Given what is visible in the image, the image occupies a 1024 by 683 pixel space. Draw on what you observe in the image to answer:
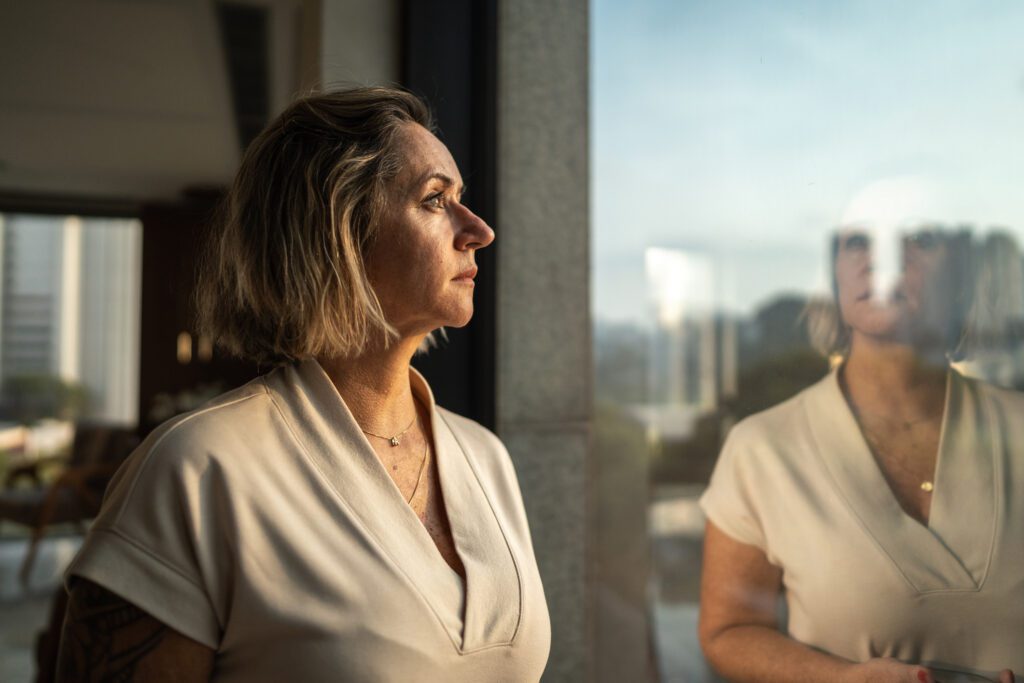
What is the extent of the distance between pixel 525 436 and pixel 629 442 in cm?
28

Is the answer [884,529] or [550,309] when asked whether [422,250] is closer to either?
[884,529]

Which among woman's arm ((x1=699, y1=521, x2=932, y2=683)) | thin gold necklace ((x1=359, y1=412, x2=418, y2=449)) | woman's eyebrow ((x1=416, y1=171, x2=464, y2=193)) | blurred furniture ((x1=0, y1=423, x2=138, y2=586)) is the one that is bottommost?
blurred furniture ((x1=0, y1=423, x2=138, y2=586))

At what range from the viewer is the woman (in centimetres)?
89

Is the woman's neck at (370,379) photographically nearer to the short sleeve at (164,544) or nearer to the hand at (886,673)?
the short sleeve at (164,544)

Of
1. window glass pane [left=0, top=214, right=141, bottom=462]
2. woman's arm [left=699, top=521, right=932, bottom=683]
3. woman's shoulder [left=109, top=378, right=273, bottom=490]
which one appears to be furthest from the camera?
window glass pane [left=0, top=214, right=141, bottom=462]

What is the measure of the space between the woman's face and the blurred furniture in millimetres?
4238

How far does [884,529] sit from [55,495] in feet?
17.0

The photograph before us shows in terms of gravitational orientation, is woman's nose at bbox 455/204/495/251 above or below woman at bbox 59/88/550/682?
above

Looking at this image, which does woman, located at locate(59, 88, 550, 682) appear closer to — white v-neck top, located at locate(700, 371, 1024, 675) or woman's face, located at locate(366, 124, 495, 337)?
woman's face, located at locate(366, 124, 495, 337)

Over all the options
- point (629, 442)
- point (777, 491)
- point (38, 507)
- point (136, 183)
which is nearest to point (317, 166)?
point (777, 491)

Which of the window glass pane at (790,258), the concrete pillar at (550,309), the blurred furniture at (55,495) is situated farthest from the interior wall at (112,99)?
the window glass pane at (790,258)

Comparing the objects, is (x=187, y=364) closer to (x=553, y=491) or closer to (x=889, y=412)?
(x=553, y=491)

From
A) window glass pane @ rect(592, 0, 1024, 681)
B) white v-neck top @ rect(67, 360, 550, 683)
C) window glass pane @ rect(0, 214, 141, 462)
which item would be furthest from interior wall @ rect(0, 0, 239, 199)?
white v-neck top @ rect(67, 360, 550, 683)

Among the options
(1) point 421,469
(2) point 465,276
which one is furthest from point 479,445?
(2) point 465,276
